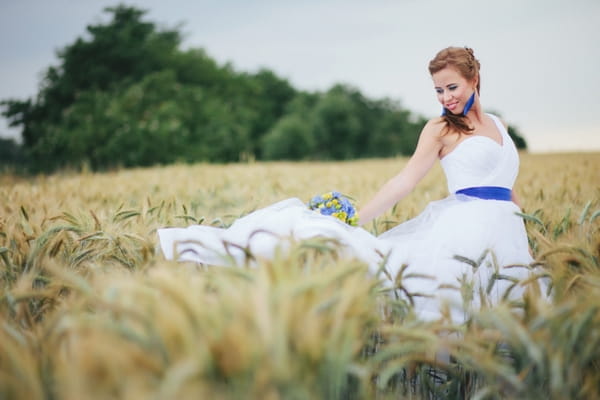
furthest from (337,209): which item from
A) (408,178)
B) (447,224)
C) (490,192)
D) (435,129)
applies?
(490,192)

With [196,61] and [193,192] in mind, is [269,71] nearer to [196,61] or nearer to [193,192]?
[196,61]

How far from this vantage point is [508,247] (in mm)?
2031

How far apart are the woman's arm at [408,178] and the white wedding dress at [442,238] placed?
0.12 m

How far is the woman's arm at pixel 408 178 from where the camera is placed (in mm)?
2346

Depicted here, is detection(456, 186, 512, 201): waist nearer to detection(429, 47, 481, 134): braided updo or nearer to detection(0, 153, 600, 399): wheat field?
detection(429, 47, 481, 134): braided updo

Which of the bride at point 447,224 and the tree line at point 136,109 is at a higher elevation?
the tree line at point 136,109

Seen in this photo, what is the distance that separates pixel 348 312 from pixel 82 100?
20527 millimetres

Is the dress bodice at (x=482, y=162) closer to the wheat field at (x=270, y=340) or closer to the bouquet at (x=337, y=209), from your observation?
the bouquet at (x=337, y=209)

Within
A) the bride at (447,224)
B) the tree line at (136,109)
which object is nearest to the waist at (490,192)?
the bride at (447,224)

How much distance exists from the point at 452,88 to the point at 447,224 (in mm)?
787

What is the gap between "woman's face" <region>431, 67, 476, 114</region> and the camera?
2.31 metres

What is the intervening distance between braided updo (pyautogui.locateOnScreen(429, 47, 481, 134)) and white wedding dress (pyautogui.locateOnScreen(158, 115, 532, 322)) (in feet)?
0.41

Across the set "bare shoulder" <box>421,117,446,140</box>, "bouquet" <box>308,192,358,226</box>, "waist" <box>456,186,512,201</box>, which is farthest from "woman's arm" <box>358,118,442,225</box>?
"waist" <box>456,186,512,201</box>

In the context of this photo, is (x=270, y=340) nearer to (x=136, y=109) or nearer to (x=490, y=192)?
(x=490, y=192)
